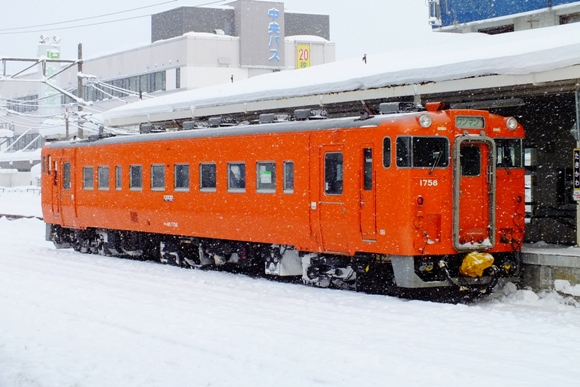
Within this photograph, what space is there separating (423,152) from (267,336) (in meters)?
4.51

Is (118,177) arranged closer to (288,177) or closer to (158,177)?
(158,177)

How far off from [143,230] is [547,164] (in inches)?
339

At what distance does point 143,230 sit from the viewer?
2128 cm

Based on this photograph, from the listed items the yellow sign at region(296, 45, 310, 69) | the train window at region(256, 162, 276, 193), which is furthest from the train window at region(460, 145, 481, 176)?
the yellow sign at region(296, 45, 310, 69)

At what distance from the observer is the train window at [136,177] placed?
70.1 feet

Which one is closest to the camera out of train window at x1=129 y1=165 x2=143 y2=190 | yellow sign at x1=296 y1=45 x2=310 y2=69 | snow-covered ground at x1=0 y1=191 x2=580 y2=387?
snow-covered ground at x1=0 y1=191 x2=580 y2=387

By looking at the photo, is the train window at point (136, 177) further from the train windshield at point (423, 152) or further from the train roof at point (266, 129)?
the train windshield at point (423, 152)

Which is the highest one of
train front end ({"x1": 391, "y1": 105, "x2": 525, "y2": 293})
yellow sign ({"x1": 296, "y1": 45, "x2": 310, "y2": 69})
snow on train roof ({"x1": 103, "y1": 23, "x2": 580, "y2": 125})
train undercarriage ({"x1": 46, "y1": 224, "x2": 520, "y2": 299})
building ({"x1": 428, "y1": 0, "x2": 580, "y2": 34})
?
yellow sign ({"x1": 296, "y1": 45, "x2": 310, "y2": 69})

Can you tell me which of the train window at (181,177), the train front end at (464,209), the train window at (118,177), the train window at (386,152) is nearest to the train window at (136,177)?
the train window at (118,177)

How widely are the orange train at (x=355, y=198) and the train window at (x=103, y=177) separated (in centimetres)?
244

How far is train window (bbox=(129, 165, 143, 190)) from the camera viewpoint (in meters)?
21.4

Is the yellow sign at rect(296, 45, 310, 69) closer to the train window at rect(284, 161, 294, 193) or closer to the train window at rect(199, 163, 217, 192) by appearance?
the train window at rect(199, 163, 217, 192)

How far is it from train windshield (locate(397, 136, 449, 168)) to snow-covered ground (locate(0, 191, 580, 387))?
81.1 inches

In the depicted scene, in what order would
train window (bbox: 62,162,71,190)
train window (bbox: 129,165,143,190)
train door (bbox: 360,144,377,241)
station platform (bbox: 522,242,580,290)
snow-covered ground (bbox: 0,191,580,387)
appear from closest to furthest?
snow-covered ground (bbox: 0,191,580,387) < station platform (bbox: 522,242,580,290) < train door (bbox: 360,144,377,241) < train window (bbox: 129,165,143,190) < train window (bbox: 62,162,71,190)
